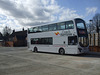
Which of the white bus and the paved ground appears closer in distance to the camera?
the paved ground

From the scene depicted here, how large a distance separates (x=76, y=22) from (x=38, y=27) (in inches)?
281

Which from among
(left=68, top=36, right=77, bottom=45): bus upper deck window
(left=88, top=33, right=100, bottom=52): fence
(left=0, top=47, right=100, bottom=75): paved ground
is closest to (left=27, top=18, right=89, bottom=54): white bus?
(left=68, top=36, right=77, bottom=45): bus upper deck window

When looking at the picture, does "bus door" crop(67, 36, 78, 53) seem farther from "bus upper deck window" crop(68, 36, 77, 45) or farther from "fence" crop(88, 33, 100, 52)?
"fence" crop(88, 33, 100, 52)

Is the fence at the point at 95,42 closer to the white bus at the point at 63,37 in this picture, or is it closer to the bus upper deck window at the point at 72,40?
the white bus at the point at 63,37

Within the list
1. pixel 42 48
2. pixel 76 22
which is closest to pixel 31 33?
pixel 42 48

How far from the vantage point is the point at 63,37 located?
14461 millimetres

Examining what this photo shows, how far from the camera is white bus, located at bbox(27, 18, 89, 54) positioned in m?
13.0

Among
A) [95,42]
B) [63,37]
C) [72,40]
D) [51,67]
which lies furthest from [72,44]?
[51,67]

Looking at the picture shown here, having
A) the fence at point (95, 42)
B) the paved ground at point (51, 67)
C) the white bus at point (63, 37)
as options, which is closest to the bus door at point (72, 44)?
the white bus at point (63, 37)

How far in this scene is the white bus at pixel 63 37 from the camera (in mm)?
13039

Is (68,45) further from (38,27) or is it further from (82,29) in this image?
(38,27)

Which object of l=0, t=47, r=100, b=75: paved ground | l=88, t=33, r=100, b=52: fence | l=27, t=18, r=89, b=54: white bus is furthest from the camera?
l=88, t=33, r=100, b=52: fence

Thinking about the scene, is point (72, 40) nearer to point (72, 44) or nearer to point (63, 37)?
point (72, 44)

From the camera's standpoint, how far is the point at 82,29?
44.5 feet
